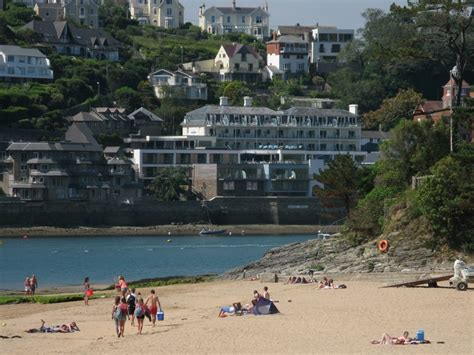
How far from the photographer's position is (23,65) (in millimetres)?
112375

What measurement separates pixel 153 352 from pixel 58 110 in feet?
257

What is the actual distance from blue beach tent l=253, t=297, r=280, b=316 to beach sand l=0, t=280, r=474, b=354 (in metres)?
0.25

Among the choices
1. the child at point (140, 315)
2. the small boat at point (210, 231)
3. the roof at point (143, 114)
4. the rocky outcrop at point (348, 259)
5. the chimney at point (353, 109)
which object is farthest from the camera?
the chimney at point (353, 109)

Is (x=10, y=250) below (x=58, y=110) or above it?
below

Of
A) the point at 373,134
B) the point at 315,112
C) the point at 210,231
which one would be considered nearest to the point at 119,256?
the point at 210,231

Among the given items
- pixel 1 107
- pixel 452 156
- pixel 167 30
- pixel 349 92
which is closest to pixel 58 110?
pixel 1 107

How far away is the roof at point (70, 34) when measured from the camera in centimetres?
12425

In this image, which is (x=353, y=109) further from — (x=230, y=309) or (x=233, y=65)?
(x=230, y=309)

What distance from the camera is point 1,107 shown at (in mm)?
101938

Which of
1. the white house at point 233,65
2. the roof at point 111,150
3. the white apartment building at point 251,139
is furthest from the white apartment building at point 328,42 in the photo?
the roof at point 111,150

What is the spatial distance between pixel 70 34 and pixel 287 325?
96.0 metres

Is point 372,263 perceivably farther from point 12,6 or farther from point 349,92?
point 12,6

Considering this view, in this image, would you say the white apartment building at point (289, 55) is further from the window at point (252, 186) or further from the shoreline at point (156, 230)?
the shoreline at point (156, 230)

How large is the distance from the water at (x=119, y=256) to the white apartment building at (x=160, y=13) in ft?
216
